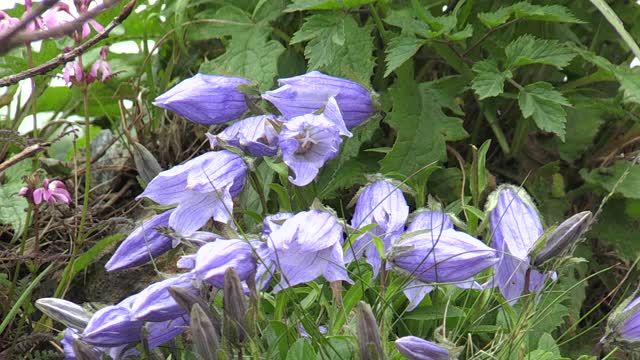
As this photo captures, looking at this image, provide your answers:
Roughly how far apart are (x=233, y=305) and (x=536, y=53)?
897mm

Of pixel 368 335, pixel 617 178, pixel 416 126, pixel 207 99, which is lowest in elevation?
pixel 617 178

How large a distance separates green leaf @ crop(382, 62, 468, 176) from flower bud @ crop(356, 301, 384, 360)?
0.70 meters

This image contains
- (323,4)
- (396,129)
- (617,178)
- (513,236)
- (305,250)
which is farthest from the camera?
(617,178)

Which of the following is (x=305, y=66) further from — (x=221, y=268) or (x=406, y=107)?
(x=221, y=268)

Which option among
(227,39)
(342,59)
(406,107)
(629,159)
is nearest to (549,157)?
(629,159)

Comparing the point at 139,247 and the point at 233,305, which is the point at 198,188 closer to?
the point at 139,247

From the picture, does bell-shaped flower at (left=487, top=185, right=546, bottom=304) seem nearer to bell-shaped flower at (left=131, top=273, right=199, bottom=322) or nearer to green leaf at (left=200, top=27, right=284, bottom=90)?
bell-shaped flower at (left=131, top=273, right=199, bottom=322)

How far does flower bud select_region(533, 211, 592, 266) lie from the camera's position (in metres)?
1.19

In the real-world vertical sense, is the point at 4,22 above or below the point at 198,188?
above

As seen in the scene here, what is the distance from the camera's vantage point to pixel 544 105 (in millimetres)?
1724

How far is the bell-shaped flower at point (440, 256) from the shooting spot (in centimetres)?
120

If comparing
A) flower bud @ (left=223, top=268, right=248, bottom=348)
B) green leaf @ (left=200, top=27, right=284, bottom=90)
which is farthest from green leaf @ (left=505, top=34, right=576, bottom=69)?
flower bud @ (left=223, top=268, right=248, bottom=348)

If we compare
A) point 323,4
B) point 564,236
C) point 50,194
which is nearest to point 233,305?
point 564,236

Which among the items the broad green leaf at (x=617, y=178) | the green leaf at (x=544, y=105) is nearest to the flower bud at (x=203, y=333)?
the green leaf at (x=544, y=105)
